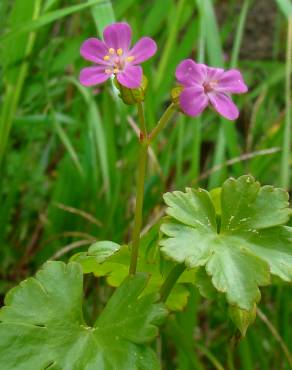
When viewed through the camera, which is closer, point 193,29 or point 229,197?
point 229,197

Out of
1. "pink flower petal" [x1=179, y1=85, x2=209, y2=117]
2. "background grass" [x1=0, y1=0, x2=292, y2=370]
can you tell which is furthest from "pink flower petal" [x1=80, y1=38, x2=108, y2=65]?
"background grass" [x1=0, y1=0, x2=292, y2=370]

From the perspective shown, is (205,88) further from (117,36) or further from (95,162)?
(95,162)

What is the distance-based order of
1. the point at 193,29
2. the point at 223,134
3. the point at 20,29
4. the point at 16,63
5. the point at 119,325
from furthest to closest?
the point at 193,29 < the point at 223,134 < the point at 16,63 < the point at 20,29 < the point at 119,325

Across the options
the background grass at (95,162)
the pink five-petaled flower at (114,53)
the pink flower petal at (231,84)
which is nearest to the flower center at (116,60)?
the pink five-petaled flower at (114,53)

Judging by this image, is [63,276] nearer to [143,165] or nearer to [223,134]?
[143,165]

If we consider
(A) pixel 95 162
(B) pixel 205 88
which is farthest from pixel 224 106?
(A) pixel 95 162

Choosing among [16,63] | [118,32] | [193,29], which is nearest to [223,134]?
[193,29]

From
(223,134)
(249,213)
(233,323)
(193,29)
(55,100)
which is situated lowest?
(233,323)
